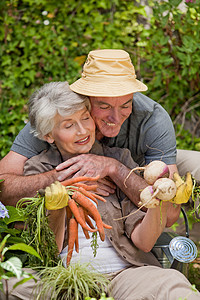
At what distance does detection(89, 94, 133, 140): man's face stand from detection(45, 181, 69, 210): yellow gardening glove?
A: 2.39 feet

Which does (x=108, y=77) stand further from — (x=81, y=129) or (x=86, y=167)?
(x=86, y=167)

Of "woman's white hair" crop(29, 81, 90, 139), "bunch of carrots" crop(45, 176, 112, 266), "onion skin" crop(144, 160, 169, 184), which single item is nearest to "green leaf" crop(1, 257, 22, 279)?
"bunch of carrots" crop(45, 176, 112, 266)

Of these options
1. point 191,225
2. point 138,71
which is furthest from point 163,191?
point 138,71

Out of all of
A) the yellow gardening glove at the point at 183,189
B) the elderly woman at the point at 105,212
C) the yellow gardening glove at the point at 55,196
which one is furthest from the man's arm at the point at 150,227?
the yellow gardening glove at the point at 55,196

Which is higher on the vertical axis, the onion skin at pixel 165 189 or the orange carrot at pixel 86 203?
the onion skin at pixel 165 189

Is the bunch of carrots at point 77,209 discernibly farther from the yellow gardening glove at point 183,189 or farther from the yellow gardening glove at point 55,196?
the yellow gardening glove at point 183,189

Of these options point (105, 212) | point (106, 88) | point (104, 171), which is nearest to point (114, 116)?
point (106, 88)

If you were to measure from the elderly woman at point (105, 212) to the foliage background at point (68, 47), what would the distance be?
2199 millimetres

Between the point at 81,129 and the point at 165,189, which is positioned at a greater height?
the point at 81,129

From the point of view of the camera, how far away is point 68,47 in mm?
4914

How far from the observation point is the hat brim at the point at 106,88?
239 centimetres

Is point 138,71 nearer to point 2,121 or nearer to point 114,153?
point 2,121

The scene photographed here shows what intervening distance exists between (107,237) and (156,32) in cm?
272

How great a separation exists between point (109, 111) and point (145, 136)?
1.37 ft
